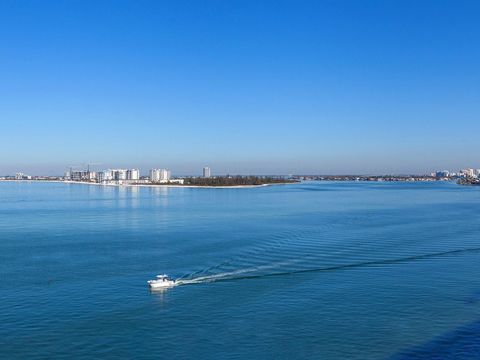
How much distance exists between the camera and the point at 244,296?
25.0ft

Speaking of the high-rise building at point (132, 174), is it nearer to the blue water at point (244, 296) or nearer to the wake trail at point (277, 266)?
the blue water at point (244, 296)

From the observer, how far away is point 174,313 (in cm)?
686

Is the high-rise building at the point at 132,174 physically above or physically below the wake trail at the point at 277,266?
above

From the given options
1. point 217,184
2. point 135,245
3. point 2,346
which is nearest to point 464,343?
point 2,346

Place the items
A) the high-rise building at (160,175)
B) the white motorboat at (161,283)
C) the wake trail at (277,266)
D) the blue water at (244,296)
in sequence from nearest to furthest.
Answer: the blue water at (244,296) < the white motorboat at (161,283) < the wake trail at (277,266) < the high-rise building at (160,175)

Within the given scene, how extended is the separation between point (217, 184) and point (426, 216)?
1625 inches

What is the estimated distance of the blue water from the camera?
18.7 feet

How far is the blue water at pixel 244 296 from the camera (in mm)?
5699

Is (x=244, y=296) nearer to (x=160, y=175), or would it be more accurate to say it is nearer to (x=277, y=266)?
(x=277, y=266)

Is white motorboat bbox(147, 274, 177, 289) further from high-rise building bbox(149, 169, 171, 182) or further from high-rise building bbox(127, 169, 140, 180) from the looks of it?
high-rise building bbox(127, 169, 140, 180)

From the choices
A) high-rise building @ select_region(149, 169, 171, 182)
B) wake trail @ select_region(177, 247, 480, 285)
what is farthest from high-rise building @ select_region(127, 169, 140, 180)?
wake trail @ select_region(177, 247, 480, 285)

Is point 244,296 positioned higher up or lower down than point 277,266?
lower down

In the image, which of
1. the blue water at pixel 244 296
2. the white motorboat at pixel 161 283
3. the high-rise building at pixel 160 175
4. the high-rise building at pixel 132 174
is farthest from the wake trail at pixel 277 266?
the high-rise building at pixel 132 174

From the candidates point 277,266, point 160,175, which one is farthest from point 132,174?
point 277,266
